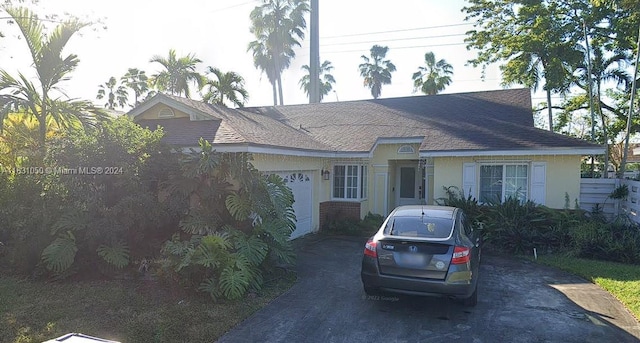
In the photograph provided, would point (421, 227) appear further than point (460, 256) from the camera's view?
Yes

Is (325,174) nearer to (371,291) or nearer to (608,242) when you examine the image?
(371,291)

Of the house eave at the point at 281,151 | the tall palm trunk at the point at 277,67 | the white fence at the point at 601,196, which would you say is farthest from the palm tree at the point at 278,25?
the white fence at the point at 601,196

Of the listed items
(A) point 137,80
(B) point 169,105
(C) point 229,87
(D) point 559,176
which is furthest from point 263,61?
(D) point 559,176

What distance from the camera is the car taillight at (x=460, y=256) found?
545cm

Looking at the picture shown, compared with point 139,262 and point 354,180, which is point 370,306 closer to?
point 139,262

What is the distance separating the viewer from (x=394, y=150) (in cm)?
1403

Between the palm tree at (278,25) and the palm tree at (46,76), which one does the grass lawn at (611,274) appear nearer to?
the palm tree at (46,76)

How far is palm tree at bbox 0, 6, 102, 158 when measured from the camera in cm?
815

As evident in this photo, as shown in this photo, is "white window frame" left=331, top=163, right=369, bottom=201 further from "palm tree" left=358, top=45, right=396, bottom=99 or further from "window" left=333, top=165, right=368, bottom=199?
"palm tree" left=358, top=45, right=396, bottom=99

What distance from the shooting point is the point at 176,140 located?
9578mm

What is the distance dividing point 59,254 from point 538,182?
12072 mm

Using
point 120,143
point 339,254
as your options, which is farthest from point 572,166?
point 120,143

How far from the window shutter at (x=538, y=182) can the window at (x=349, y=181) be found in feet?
17.2

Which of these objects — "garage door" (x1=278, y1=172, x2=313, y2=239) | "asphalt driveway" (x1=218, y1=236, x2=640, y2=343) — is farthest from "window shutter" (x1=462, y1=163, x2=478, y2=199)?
"garage door" (x1=278, y1=172, x2=313, y2=239)
